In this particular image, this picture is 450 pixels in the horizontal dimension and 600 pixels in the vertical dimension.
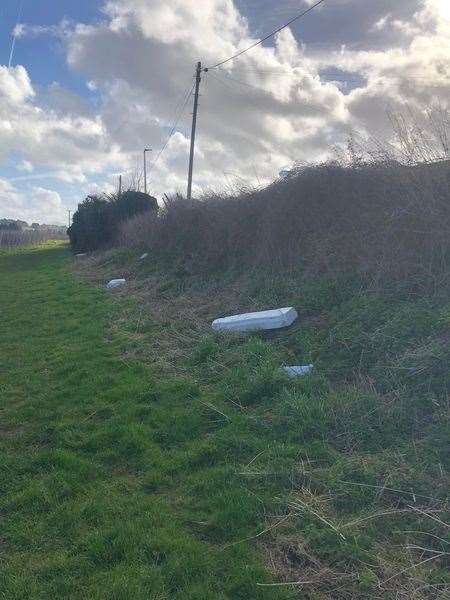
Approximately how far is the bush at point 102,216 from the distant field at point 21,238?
1610 centimetres

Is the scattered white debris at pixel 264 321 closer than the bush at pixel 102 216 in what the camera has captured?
Yes

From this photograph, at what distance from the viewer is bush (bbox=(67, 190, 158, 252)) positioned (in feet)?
94.8

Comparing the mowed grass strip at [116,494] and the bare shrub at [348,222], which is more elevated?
the bare shrub at [348,222]

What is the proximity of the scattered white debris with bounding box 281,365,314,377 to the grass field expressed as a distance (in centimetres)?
16

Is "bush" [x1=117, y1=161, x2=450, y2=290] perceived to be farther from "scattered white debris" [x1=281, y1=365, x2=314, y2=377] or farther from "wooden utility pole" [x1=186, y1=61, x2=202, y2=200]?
"wooden utility pole" [x1=186, y1=61, x2=202, y2=200]

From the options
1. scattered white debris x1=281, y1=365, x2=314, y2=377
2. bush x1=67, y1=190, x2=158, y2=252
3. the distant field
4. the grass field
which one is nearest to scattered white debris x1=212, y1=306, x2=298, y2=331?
the grass field

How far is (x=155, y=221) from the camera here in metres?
19.9

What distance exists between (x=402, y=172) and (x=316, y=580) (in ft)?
22.0

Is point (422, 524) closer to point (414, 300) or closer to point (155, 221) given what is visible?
point (414, 300)

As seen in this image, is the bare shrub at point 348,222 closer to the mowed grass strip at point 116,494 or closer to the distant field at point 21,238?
the mowed grass strip at point 116,494

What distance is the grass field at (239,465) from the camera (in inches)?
120

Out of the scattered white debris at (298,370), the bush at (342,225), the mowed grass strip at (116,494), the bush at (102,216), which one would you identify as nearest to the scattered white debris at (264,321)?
the bush at (342,225)

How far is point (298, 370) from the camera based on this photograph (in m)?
6.09

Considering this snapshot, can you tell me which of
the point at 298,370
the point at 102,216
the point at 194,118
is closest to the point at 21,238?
the point at 102,216
